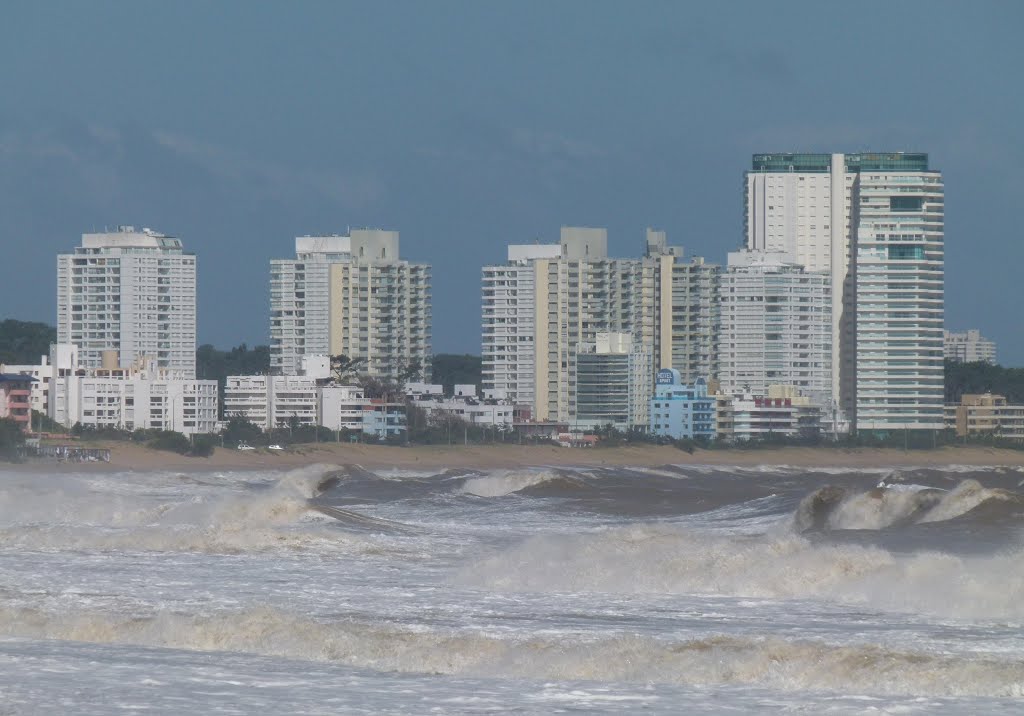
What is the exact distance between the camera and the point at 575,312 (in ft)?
475

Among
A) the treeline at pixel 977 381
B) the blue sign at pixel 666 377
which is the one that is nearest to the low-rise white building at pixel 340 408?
the blue sign at pixel 666 377

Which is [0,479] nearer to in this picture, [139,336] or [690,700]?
[690,700]

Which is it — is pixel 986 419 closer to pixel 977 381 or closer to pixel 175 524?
pixel 977 381

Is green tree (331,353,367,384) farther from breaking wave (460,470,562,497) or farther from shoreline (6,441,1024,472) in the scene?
breaking wave (460,470,562,497)

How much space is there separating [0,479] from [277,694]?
4799 cm

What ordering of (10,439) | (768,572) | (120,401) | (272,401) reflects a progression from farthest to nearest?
1. (272,401)
2. (120,401)
3. (10,439)
4. (768,572)

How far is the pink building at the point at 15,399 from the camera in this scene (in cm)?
10875

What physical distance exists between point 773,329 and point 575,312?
17.9 metres

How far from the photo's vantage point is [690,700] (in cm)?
1231

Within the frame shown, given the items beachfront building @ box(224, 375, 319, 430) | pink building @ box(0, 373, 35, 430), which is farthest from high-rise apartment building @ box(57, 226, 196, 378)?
pink building @ box(0, 373, 35, 430)

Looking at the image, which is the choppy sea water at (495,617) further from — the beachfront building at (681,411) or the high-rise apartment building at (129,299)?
the high-rise apartment building at (129,299)

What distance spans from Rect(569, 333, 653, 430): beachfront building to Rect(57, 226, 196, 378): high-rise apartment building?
103 feet

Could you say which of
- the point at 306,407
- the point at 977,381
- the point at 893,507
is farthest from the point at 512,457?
the point at 893,507

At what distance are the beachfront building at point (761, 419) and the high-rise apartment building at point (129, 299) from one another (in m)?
42.5
